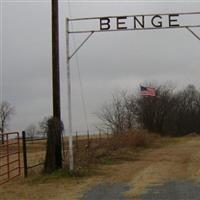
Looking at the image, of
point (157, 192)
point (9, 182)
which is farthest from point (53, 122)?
point (157, 192)

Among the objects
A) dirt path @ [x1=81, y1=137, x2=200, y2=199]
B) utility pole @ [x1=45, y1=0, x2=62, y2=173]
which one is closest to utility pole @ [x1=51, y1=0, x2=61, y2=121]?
utility pole @ [x1=45, y1=0, x2=62, y2=173]

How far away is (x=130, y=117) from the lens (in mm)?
72375

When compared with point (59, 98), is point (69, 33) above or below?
above

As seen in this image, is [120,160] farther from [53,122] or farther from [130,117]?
[130,117]

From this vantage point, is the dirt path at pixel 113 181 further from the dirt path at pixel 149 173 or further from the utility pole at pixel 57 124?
the utility pole at pixel 57 124

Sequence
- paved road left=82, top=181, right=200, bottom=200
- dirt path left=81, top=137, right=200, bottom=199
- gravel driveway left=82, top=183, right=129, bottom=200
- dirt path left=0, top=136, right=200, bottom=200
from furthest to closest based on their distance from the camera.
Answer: dirt path left=81, top=137, right=200, bottom=199 < dirt path left=0, top=136, right=200, bottom=200 < gravel driveway left=82, top=183, right=129, bottom=200 < paved road left=82, top=181, right=200, bottom=200

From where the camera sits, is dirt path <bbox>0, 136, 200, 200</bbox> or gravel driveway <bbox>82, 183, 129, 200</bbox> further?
dirt path <bbox>0, 136, 200, 200</bbox>

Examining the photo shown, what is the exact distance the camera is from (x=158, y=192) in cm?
1565

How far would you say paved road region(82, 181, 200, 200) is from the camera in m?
14.8

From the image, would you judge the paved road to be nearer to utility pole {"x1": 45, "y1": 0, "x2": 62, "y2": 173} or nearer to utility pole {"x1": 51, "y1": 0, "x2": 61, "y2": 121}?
utility pole {"x1": 45, "y1": 0, "x2": 62, "y2": 173}

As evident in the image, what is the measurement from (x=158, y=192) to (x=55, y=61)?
7034mm

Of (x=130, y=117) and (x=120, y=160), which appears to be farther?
(x=130, y=117)

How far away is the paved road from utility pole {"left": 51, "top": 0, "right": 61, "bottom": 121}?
402 cm

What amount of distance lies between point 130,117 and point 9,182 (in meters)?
52.9
